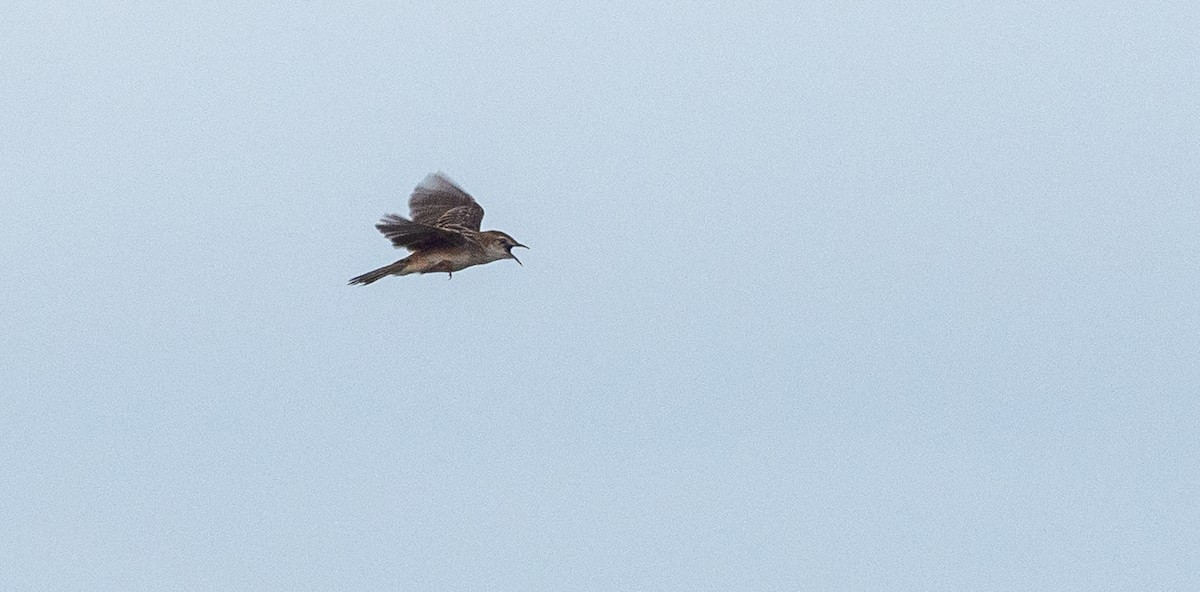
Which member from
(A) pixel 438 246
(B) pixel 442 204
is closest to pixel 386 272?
(A) pixel 438 246

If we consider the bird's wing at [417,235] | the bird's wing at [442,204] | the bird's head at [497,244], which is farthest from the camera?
the bird's wing at [442,204]

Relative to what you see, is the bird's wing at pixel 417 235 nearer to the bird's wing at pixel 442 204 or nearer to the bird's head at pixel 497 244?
the bird's head at pixel 497 244

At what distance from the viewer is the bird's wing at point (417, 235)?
2686cm

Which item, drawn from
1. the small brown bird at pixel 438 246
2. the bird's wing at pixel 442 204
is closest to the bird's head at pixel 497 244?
the small brown bird at pixel 438 246

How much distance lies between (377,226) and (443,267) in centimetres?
180

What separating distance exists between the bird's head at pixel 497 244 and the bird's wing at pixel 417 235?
288mm

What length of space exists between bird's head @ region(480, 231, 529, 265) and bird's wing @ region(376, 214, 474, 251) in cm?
29

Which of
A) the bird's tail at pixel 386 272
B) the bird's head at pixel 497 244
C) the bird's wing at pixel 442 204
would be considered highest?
the bird's wing at pixel 442 204

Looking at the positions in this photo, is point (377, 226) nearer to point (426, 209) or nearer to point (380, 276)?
point (380, 276)

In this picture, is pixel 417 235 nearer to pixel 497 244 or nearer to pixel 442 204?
pixel 497 244

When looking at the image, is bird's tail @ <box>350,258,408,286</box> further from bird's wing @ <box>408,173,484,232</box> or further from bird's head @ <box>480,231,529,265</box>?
bird's wing @ <box>408,173,484,232</box>

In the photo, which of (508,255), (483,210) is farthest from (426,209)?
(508,255)

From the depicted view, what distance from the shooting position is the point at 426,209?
106 ft

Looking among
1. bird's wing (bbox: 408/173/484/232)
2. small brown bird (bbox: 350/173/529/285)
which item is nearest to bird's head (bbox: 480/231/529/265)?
small brown bird (bbox: 350/173/529/285)
